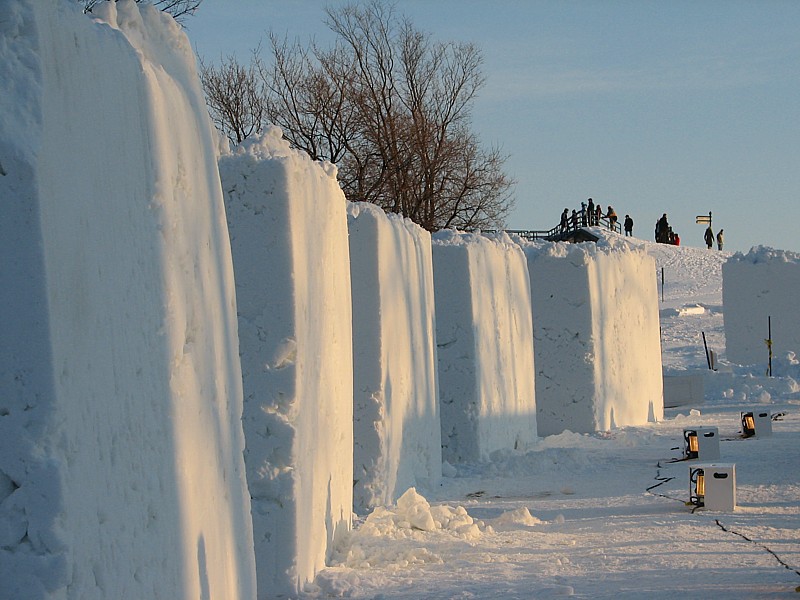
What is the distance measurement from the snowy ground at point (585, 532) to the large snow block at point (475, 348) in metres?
0.43

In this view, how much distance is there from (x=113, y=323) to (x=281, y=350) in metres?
3.26

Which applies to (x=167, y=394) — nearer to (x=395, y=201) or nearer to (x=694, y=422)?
(x=694, y=422)

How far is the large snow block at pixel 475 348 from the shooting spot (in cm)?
1291

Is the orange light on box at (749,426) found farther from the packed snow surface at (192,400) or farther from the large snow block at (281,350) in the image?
the large snow block at (281,350)

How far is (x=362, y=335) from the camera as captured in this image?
9.74 m

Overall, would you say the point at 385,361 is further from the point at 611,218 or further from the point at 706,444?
the point at 611,218

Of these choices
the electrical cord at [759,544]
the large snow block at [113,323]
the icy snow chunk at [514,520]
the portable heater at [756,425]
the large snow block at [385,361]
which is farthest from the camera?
the portable heater at [756,425]

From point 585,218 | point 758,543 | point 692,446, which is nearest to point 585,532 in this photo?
point 758,543

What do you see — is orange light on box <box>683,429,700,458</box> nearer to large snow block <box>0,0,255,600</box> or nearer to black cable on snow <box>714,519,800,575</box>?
black cable on snow <box>714,519,800,575</box>

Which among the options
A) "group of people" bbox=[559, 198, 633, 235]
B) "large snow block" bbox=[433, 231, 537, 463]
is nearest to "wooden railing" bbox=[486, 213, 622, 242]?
"group of people" bbox=[559, 198, 633, 235]

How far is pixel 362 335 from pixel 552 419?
7238mm

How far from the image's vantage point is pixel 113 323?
3539 millimetres

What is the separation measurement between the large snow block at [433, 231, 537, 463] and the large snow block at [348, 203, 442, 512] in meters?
1.55

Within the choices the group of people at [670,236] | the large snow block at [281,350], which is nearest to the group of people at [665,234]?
the group of people at [670,236]
